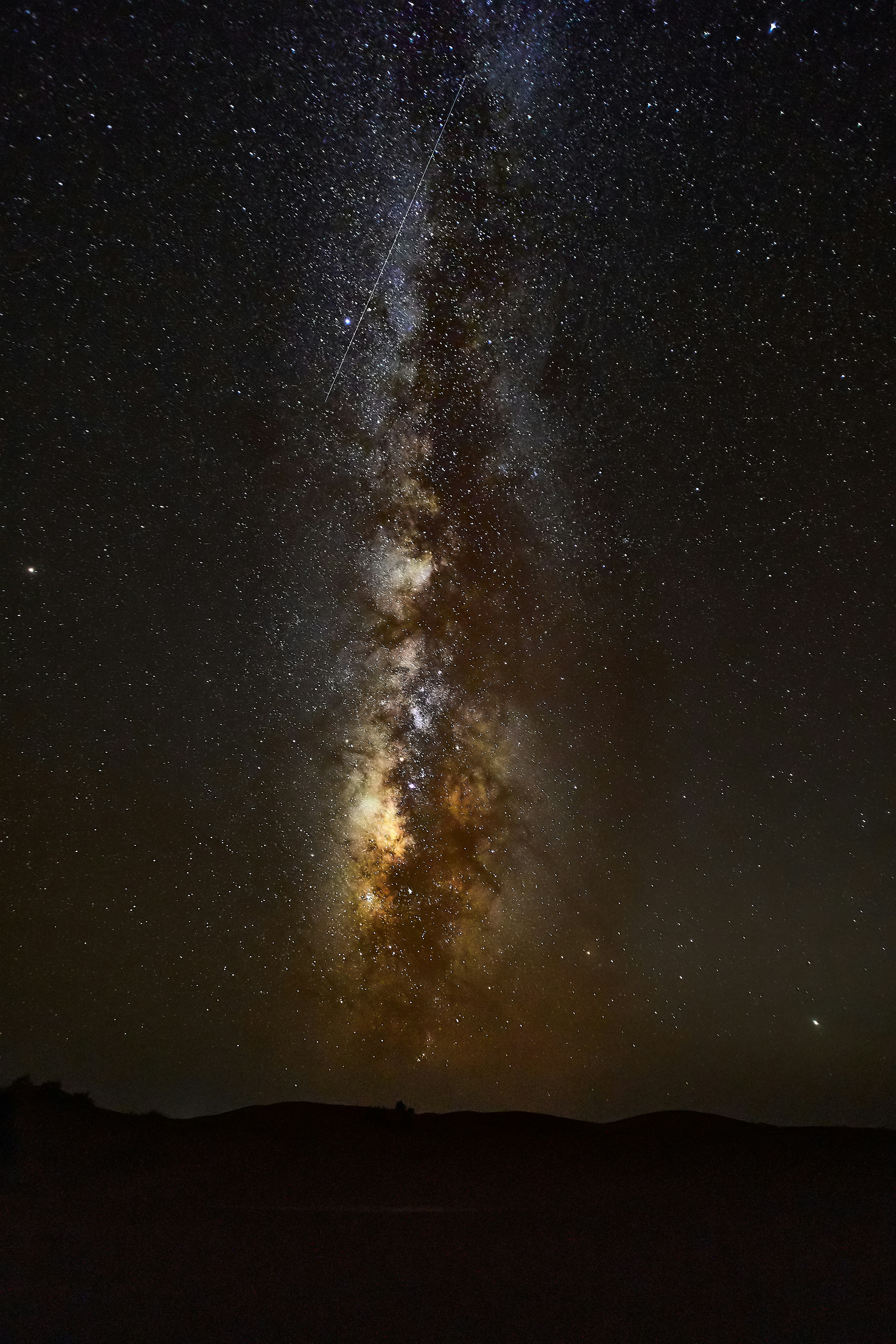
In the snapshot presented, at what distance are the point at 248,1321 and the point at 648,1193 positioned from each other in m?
8.55

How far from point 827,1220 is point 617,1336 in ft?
19.5

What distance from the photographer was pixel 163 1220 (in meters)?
9.18

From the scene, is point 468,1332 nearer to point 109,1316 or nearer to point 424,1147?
point 109,1316

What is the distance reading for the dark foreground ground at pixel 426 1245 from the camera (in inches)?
233

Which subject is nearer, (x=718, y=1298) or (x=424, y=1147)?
(x=718, y=1298)

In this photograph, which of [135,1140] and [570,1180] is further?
[135,1140]

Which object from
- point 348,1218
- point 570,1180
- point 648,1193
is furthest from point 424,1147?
point 348,1218

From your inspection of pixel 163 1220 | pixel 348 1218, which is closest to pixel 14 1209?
pixel 163 1220

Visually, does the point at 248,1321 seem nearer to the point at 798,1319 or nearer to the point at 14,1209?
the point at 798,1319

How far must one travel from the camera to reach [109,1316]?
5809 mm

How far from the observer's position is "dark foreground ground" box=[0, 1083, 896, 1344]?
5926mm

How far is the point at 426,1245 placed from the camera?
27.1ft

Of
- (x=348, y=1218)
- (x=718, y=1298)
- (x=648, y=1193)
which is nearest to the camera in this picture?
(x=718, y=1298)

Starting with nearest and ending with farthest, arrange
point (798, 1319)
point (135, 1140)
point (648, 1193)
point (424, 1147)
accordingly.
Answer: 1. point (798, 1319)
2. point (648, 1193)
3. point (135, 1140)
4. point (424, 1147)
